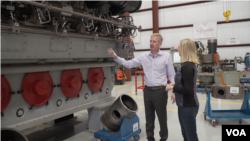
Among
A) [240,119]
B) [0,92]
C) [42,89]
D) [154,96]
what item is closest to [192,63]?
[154,96]

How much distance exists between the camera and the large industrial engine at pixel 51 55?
219 centimetres

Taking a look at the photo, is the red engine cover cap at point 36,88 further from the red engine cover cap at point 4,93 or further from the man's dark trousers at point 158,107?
the man's dark trousers at point 158,107

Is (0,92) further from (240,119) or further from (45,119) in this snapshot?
(240,119)

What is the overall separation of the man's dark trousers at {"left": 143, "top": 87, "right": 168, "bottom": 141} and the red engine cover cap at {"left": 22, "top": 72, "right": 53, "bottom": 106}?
142 centimetres

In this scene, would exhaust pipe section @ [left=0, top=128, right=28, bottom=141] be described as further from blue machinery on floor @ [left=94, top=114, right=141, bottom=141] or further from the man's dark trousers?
the man's dark trousers

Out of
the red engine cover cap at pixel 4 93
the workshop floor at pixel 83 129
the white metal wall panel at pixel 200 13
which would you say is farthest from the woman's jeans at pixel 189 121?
the white metal wall panel at pixel 200 13

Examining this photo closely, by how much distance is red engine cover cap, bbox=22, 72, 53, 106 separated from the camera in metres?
2.50

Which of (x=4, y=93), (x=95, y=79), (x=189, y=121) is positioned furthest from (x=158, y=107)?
(x=4, y=93)

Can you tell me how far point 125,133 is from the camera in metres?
2.86

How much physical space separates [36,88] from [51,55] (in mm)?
474

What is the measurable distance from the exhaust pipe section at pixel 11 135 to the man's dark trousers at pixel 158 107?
1.60 meters

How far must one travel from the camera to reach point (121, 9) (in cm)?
363

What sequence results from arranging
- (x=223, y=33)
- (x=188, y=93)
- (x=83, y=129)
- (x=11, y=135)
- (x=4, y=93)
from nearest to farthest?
(x=11, y=135) → (x=188, y=93) → (x=4, y=93) → (x=83, y=129) → (x=223, y=33)

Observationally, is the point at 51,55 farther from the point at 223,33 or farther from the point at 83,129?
the point at 223,33
